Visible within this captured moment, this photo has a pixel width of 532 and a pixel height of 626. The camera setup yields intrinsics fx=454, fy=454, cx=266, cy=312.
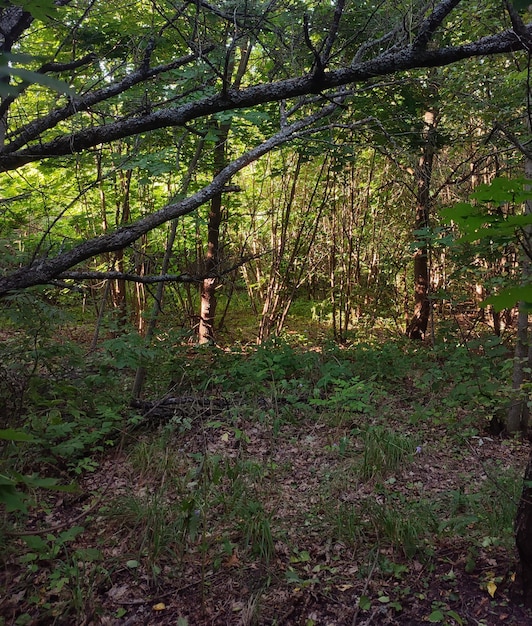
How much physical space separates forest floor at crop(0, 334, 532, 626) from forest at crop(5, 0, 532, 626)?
0.6 inches

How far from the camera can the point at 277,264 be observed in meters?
7.46

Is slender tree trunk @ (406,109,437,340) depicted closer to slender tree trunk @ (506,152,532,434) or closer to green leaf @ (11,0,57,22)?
slender tree trunk @ (506,152,532,434)

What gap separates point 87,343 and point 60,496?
3.86m

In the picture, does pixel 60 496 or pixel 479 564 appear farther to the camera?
pixel 60 496

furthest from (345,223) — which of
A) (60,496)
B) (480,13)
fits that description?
(60,496)

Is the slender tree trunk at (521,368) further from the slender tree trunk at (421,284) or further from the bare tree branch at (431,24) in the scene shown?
the slender tree trunk at (421,284)

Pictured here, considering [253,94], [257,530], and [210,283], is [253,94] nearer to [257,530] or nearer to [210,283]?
[257,530]

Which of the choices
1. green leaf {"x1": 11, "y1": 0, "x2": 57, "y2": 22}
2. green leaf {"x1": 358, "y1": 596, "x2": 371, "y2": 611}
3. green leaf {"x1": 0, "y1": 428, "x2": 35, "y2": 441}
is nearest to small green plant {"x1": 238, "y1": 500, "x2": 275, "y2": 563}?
green leaf {"x1": 358, "y1": 596, "x2": 371, "y2": 611}

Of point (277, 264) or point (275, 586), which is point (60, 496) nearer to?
point (275, 586)

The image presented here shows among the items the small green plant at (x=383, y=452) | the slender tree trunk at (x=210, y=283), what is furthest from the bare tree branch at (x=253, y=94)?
the slender tree trunk at (x=210, y=283)

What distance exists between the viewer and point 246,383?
5.11 m

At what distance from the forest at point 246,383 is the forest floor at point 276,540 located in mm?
15

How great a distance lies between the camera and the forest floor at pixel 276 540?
235 cm

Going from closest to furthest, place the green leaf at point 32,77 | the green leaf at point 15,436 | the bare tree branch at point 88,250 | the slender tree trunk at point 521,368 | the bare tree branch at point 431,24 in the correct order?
1. the green leaf at point 32,77
2. the green leaf at point 15,436
3. the bare tree branch at point 431,24
4. the bare tree branch at point 88,250
5. the slender tree trunk at point 521,368
